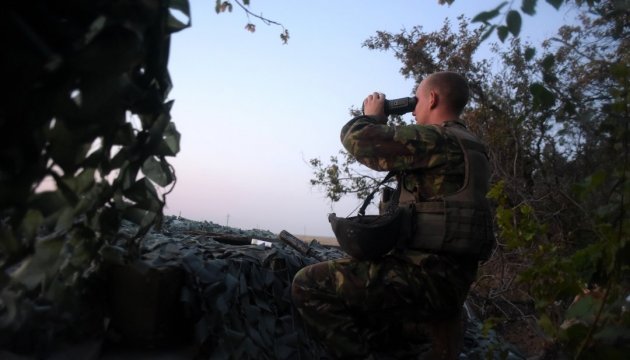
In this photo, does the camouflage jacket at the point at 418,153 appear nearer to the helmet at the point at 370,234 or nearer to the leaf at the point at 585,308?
the helmet at the point at 370,234

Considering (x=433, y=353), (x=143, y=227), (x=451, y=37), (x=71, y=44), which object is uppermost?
(x=451, y=37)

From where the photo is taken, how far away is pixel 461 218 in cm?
286

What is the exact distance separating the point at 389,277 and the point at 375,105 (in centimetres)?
111

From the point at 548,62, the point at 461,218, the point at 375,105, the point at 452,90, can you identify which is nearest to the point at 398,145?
the point at 375,105

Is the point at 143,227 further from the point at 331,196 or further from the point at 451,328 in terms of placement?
the point at 331,196

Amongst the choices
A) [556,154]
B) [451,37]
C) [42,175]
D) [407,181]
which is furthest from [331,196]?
[42,175]

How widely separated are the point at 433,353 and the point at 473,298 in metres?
4.41

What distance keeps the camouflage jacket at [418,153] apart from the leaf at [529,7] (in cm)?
140

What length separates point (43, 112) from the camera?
106 cm

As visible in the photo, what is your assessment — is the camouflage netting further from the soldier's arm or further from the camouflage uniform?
the soldier's arm

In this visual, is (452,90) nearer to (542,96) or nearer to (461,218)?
(461,218)

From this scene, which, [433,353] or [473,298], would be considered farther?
[473,298]

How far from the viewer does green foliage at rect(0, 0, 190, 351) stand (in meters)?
1.02

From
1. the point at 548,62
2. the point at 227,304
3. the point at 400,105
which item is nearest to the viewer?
the point at 548,62
